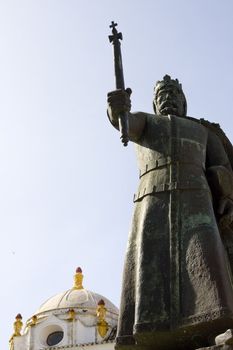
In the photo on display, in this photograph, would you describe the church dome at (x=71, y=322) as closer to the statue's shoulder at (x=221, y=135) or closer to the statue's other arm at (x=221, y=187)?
the statue's shoulder at (x=221, y=135)

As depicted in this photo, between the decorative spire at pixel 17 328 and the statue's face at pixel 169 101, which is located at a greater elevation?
the decorative spire at pixel 17 328

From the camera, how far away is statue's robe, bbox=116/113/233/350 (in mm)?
4973

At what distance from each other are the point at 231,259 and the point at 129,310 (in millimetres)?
1090

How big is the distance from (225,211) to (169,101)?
144 centimetres

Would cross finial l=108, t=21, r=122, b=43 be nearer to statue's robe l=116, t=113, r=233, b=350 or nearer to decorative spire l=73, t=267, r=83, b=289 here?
statue's robe l=116, t=113, r=233, b=350

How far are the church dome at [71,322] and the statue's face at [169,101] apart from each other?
34.0 meters

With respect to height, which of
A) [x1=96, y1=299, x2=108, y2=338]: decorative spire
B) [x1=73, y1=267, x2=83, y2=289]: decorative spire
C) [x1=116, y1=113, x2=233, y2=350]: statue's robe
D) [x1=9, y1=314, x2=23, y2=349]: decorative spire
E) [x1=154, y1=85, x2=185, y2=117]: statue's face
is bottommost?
[x1=116, y1=113, x2=233, y2=350]: statue's robe

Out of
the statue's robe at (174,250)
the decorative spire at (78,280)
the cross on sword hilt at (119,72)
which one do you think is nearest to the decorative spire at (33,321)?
the decorative spire at (78,280)

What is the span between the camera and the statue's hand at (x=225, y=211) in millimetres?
5906

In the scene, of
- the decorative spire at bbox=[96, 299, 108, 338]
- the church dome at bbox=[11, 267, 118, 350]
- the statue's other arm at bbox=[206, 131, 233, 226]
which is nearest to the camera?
the statue's other arm at bbox=[206, 131, 233, 226]

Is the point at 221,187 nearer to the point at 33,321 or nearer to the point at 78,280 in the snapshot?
the point at 33,321

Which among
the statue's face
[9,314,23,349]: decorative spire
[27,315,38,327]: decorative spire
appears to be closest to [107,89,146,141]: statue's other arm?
the statue's face

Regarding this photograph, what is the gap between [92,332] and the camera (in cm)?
4100

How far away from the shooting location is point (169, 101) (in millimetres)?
6746
